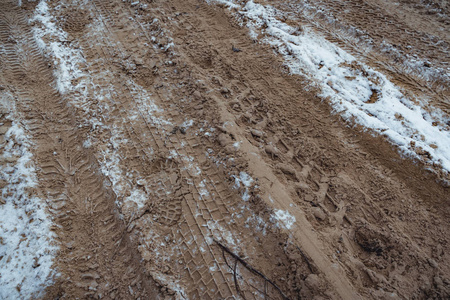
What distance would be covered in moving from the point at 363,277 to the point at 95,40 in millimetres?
6778

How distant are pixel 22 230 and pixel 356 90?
6141mm

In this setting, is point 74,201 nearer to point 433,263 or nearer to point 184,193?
point 184,193

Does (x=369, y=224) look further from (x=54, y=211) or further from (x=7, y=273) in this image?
(x=7, y=273)

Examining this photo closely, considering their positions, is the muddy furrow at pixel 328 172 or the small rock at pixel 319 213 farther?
the small rock at pixel 319 213

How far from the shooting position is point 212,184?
374cm

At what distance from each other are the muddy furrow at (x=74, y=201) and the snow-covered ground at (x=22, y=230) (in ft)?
0.42

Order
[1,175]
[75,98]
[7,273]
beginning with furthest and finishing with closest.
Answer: [75,98], [1,175], [7,273]

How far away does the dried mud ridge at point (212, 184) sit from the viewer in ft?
9.96

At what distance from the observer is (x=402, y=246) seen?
10.6 feet

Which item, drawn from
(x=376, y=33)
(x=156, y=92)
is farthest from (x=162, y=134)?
(x=376, y=33)

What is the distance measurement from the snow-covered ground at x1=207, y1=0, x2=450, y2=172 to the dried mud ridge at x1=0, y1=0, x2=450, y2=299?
0.29 m

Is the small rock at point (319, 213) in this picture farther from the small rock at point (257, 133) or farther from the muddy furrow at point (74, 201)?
the muddy furrow at point (74, 201)

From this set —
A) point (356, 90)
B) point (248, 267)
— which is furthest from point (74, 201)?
point (356, 90)

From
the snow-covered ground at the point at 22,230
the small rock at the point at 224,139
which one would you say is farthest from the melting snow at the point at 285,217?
the snow-covered ground at the point at 22,230
